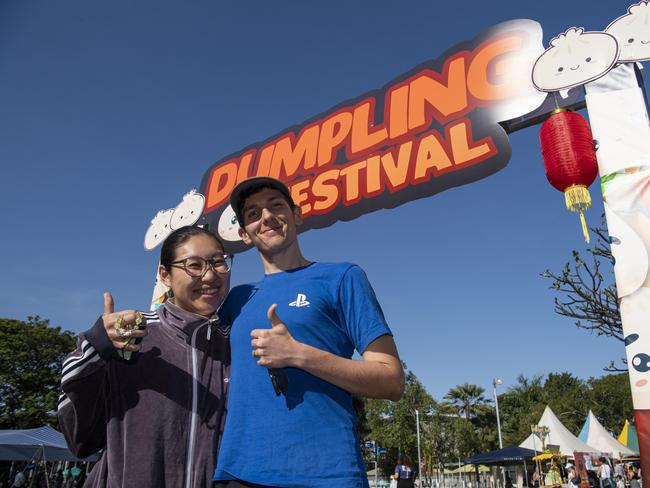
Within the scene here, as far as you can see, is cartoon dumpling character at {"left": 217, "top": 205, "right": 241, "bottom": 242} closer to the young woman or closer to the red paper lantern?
the red paper lantern

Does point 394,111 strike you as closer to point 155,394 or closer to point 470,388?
point 155,394

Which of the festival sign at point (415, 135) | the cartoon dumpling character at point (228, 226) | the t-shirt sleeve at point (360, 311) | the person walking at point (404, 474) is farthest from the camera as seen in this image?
the person walking at point (404, 474)

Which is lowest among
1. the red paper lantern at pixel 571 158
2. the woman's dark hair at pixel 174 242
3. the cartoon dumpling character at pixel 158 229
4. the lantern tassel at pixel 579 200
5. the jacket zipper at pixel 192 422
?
the jacket zipper at pixel 192 422

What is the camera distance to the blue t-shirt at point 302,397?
144cm

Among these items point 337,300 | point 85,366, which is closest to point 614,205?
point 337,300

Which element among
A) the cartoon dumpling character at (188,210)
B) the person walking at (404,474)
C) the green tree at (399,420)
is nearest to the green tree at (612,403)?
the green tree at (399,420)

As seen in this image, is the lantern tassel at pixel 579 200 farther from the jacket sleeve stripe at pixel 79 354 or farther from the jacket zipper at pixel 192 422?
the jacket sleeve stripe at pixel 79 354

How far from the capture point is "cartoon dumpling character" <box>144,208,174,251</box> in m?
10.7

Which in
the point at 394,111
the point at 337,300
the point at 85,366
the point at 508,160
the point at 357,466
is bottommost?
the point at 357,466

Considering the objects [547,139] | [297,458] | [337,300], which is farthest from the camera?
[547,139]

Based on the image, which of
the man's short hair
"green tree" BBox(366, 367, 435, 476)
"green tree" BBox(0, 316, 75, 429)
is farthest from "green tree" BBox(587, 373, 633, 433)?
the man's short hair

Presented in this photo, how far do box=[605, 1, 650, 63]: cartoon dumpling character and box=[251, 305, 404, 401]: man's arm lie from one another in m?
5.70

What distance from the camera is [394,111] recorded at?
765 centimetres

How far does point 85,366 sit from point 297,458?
0.92 m
